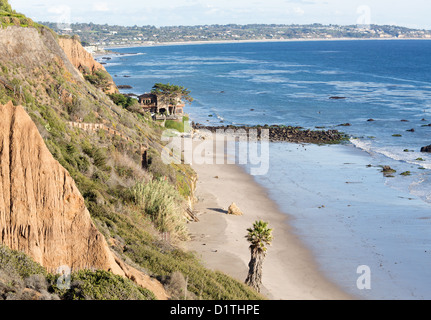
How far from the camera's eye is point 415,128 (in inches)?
2537

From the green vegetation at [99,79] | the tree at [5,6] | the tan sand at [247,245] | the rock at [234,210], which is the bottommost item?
the tan sand at [247,245]

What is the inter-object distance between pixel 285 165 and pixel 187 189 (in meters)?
16.6

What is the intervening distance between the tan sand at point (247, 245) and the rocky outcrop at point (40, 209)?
9.07 m

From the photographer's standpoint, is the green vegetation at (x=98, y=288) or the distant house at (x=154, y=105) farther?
the distant house at (x=154, y=105)

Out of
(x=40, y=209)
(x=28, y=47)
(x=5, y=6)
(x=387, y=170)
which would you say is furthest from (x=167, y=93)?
(x=40, y=209)

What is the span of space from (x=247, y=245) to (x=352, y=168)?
70.5 ft

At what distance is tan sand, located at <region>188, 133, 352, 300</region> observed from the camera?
2197cm

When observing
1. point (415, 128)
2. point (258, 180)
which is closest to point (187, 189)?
point (258, 180)

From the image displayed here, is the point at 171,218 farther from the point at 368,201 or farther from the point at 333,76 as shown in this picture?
the point at 333,76

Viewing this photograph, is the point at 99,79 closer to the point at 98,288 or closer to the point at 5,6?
the point at 5,6

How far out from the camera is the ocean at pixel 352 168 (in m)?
24.9

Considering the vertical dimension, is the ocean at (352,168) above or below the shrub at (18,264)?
below

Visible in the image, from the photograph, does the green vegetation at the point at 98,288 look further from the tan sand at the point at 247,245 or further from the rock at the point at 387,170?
the rock at the point at 387,170

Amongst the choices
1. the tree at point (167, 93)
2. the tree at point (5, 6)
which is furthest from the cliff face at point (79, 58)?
the tree at point (5, 6)
